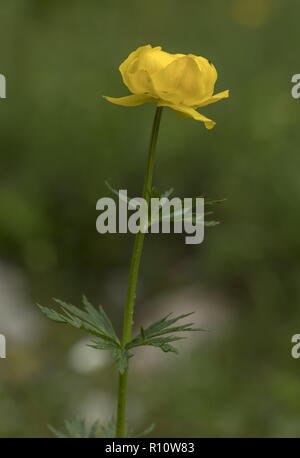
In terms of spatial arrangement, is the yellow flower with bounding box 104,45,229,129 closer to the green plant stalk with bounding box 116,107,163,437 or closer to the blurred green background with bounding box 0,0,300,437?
the green plant stalk with bounding box 116,107,163,437

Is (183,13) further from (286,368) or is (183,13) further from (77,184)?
(286,368)

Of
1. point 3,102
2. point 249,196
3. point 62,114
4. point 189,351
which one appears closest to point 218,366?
point 189,351

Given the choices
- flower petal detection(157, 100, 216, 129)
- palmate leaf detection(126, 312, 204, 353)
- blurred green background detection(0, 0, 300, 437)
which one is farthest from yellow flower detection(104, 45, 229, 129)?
blurred green background detection(0, 0, 300, 437)

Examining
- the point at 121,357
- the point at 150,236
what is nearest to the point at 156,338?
the point at 121,357

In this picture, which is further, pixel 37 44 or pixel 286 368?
pixel 37 44

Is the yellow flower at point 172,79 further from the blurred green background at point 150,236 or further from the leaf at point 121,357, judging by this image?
the blurred green background at point 150,236

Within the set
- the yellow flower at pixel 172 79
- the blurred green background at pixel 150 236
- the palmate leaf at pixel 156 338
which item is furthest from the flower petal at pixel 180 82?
the blurred green background at pixel 150 236

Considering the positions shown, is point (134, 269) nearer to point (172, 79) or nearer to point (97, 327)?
point (97, 327)

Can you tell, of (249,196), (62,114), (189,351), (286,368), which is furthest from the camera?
(62,114)
